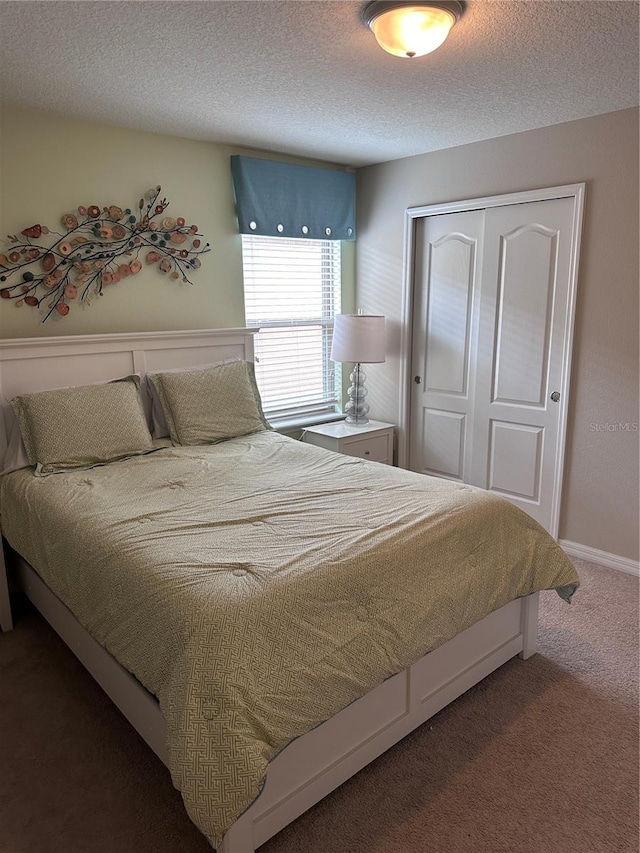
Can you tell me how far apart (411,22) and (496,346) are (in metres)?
2.11

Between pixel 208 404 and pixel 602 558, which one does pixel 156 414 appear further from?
pixel 602 558

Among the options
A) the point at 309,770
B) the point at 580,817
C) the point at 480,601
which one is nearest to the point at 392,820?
the point at 309,770

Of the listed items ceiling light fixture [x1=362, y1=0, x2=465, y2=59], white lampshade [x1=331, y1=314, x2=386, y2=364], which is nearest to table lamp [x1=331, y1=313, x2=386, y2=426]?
white lampshade [x1=331, y1=314, x2=386, y2=364]

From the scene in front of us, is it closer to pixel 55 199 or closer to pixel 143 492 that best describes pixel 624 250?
pixel 143 492

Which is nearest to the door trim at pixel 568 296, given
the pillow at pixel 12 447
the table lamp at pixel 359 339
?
the table lamp at pixel 359 339

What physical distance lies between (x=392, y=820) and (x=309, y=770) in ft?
0.96

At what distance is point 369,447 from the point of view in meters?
4.00

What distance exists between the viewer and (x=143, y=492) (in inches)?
93.2

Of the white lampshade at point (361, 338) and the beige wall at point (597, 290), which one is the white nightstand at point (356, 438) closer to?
the white lampshade at point (361, 338)

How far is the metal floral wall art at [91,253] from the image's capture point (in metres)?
2.89

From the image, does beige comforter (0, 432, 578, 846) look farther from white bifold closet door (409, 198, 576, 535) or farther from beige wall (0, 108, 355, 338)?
white bifold closet door (409, 198, 576, 535)

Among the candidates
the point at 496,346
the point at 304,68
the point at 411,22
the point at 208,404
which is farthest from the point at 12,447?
the point at 496,346

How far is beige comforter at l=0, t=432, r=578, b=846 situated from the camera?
142cm

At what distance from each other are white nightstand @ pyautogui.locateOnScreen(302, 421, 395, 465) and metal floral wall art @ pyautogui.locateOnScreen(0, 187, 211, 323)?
1306 mm
